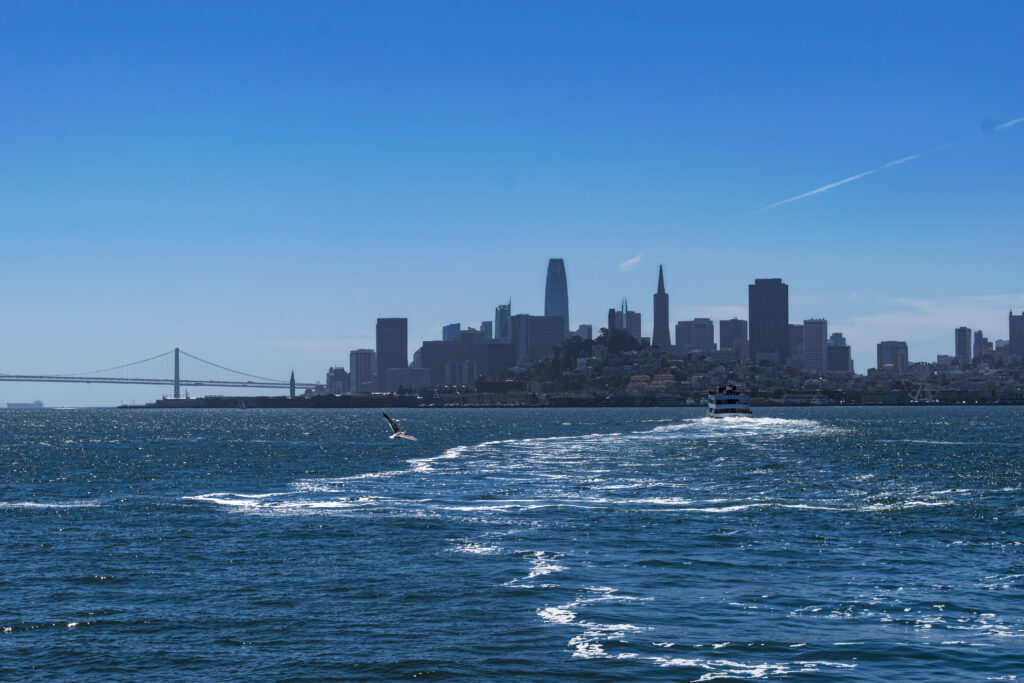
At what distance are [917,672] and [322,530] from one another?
34.0m

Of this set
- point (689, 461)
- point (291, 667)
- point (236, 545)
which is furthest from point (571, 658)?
point (689, 461)

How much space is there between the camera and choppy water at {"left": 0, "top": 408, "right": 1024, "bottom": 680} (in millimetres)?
30234

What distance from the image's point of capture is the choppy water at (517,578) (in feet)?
99.2

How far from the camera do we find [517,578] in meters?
41.1

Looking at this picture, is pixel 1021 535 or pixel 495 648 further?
pixel 1021 535

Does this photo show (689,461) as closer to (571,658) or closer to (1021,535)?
(1021,535)

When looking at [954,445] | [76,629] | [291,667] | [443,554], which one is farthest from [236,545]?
[954,445]

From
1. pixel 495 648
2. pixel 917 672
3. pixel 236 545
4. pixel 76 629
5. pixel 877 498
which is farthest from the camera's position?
pixel 877 498

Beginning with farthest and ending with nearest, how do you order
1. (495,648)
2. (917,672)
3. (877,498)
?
(877,498) → (495,648) → (917,672)

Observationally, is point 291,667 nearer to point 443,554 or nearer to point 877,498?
point 443,554

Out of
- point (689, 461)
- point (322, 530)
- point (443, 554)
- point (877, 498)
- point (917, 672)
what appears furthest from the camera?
point (689, 461)

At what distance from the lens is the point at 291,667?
29.5 m

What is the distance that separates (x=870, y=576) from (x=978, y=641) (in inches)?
377

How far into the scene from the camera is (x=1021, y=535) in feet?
172
